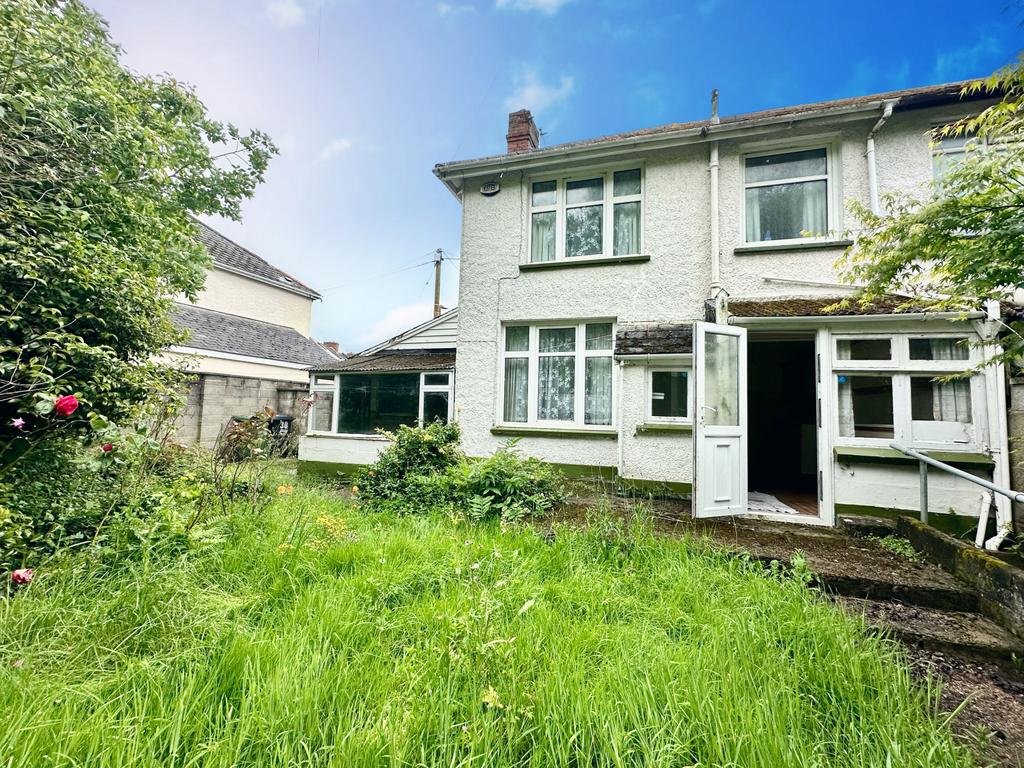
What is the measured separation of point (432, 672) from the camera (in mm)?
2062

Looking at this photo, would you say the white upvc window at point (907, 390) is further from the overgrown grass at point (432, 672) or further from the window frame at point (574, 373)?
the overgrown grass at point (432, 672)

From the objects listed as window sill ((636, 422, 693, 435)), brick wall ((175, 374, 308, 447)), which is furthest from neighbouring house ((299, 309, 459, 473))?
window sill ((636, 422, 693, 435))

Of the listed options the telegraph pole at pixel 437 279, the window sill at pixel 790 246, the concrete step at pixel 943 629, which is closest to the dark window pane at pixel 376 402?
the window sill at pixel 790 246

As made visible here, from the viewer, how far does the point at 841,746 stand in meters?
1.81

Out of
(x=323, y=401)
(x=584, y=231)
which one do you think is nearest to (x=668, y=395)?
(x=584, y=231)

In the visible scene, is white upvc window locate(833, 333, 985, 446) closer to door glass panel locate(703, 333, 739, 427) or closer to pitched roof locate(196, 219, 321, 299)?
door glass panel locate(703, 333, 739, 427)

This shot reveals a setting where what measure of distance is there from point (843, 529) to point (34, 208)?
8521mm

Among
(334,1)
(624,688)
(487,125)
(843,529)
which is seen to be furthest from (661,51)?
(624,688)

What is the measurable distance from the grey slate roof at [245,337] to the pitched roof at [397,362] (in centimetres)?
→ 615

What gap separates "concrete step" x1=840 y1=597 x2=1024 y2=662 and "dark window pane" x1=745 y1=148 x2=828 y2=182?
628 cm

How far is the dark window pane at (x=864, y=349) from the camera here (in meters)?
5.45

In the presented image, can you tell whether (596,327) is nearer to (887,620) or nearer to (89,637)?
(887,620)

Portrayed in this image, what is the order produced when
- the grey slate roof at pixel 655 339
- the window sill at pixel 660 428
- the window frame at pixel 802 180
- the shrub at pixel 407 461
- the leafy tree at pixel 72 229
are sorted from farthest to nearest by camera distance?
the window sill at pixel 660 428
the grey slate roof at pixel 655 339
the window frame at pixel 802 180
the shrub at pixel 407 461
the leafy tree at pixel 72 229

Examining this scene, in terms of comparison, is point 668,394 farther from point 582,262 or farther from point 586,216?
point 586,216
